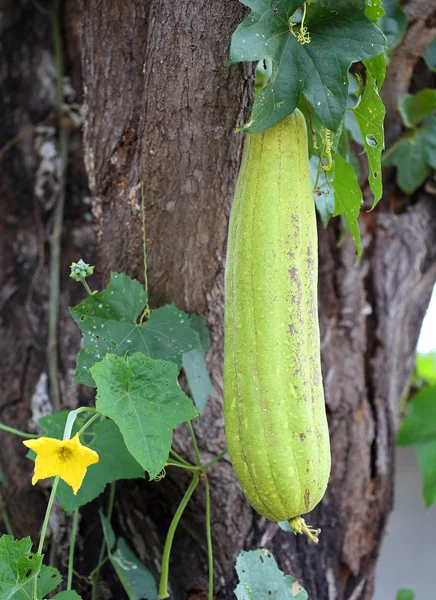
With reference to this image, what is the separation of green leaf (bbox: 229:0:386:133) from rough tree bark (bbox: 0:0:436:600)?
111 millimetres

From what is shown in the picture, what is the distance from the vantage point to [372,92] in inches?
38.0

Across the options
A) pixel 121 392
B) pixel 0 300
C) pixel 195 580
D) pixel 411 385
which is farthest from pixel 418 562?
pixel 121 392

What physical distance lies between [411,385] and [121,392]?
4.61 feet

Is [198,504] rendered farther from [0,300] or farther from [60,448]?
[0,300]

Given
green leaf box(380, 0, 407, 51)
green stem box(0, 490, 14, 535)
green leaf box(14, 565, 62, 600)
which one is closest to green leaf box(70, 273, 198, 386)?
green leaf box(14, 565, 62, 600)

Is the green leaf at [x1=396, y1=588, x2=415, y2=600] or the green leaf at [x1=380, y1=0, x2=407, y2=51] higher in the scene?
the green leaf at [x1=380, y1=0, x2=407, y2=51]

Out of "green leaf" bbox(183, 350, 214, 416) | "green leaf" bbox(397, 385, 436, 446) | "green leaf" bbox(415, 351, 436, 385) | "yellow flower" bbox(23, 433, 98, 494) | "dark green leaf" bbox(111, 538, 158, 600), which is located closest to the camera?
"yellow flower" bbox(23, 433, 98, 494)

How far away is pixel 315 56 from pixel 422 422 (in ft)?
2.90

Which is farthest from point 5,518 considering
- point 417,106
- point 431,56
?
point 431,56

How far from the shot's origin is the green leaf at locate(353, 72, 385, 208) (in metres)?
0.96

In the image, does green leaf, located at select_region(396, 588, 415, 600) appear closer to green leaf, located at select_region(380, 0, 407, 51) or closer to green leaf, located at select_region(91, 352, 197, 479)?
green leaf, located at select_region(91, 352, 197, 479)

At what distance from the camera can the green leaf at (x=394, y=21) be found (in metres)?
1.53

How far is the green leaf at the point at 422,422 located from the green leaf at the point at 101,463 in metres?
0.64

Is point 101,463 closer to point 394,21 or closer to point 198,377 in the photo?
point 198,377
